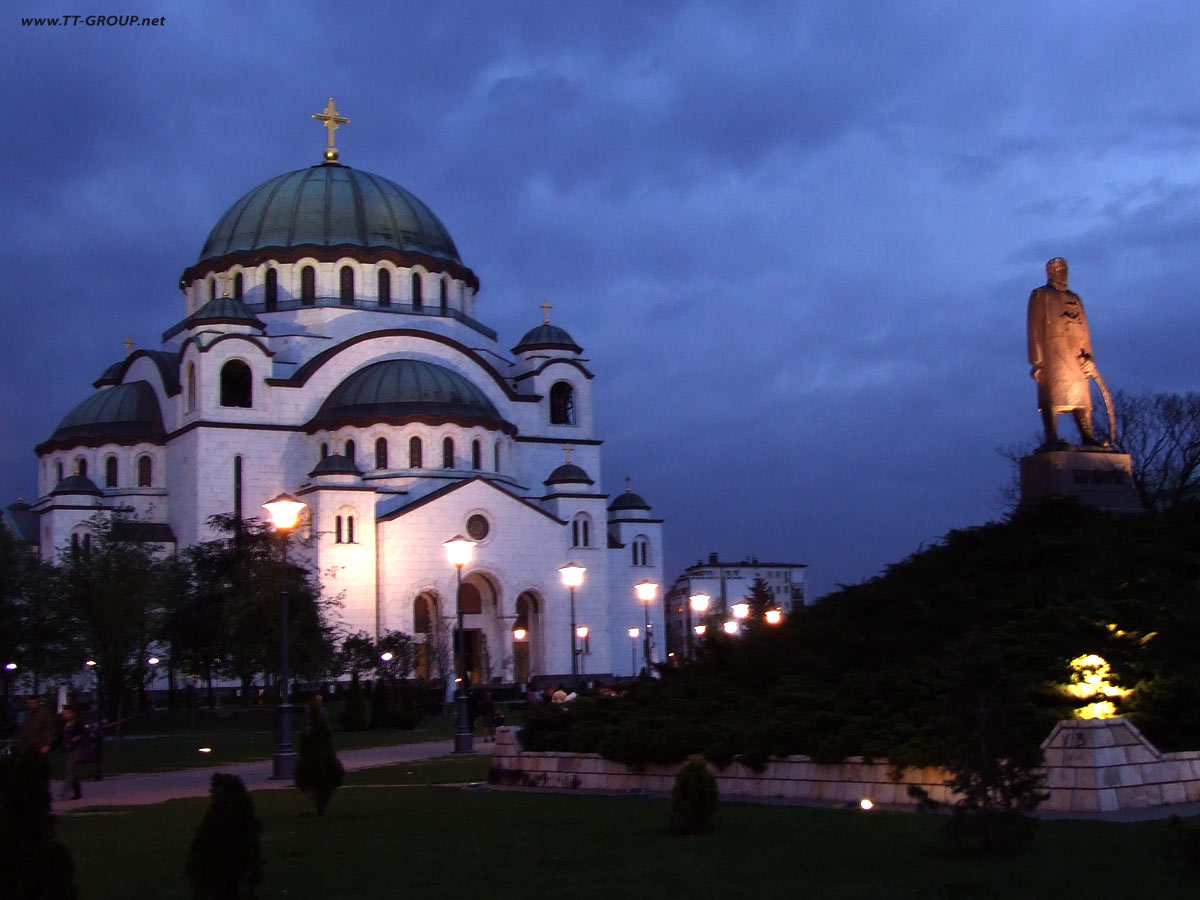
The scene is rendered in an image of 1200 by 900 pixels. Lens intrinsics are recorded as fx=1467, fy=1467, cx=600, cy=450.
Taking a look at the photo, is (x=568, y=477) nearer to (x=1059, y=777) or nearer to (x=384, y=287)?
(x=384, y=287)

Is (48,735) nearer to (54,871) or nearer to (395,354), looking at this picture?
(54,871)

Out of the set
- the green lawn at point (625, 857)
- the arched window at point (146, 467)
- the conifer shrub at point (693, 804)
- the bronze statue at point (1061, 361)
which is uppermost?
the arched window at point (146, 467)

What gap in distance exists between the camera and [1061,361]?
18312 mm

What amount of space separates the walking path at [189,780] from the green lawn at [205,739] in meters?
1.09

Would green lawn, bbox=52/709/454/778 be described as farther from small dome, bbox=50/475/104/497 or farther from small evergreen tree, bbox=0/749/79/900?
small evergreen tree, bbox=0/749/79/900

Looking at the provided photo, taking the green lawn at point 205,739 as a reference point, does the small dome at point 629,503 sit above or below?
above

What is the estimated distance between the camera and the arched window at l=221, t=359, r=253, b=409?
5712 cm

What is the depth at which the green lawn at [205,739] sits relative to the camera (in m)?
27.3

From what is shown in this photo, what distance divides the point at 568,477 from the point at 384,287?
11.4 m

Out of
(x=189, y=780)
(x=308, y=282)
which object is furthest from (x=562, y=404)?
(x=189, y=780)

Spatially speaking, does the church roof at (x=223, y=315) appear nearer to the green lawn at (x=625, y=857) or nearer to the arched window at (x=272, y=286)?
the arched window at (x=272, y=286)

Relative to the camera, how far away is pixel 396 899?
30.9 feet

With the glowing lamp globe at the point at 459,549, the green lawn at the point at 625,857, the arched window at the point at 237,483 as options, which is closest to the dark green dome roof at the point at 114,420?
the arched window at the point at 237,483

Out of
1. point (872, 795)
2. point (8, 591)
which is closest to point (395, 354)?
point (8, 591)
